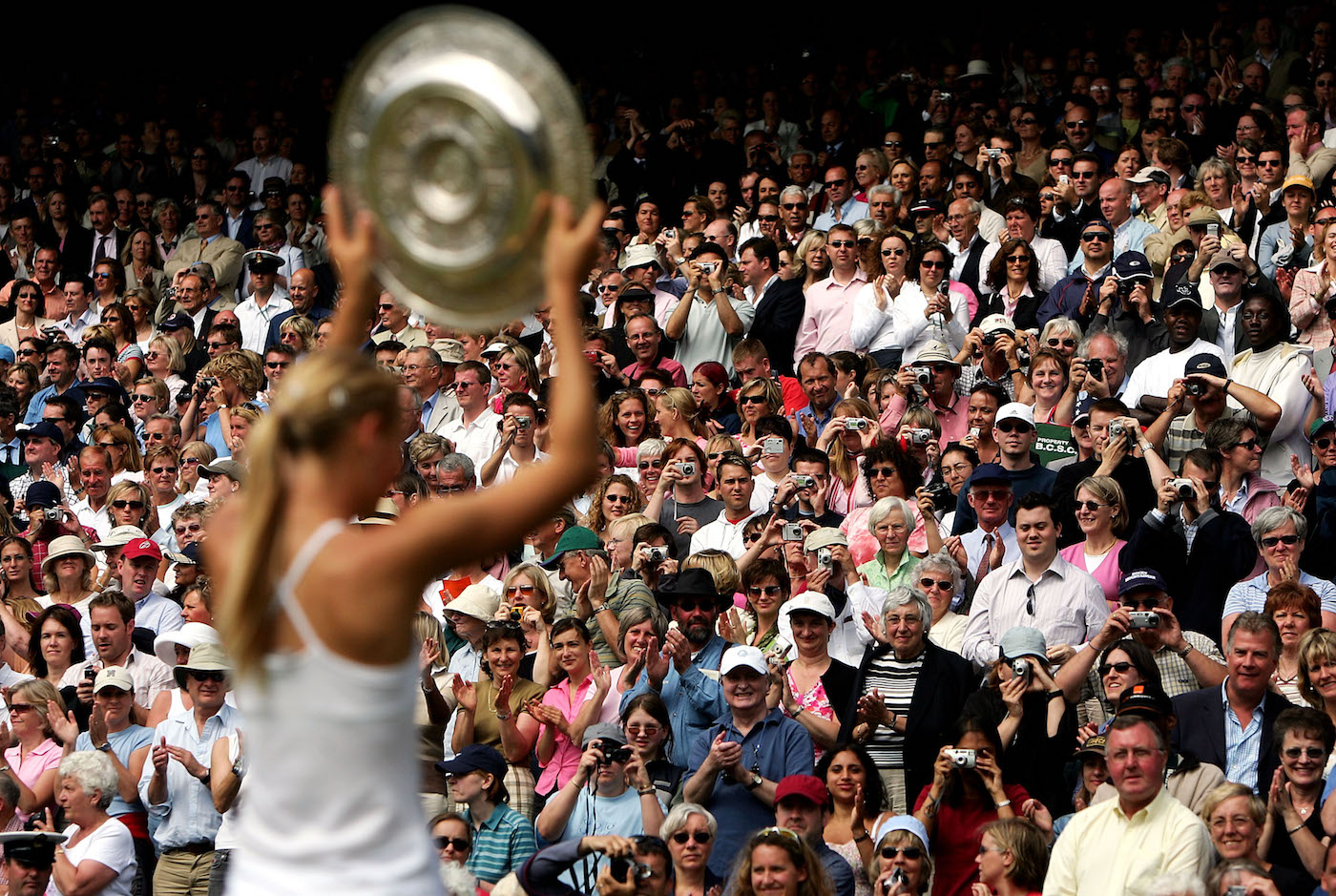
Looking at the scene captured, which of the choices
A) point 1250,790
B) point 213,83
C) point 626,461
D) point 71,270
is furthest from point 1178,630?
point 213,83

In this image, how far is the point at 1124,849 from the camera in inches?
268

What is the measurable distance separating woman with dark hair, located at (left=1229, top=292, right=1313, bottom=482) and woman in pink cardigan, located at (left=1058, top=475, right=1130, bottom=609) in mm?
1145

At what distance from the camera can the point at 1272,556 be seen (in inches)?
345

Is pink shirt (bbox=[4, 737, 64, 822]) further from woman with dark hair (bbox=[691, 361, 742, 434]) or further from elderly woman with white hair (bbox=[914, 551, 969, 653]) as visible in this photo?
woman with dark hair (bbox=[691, 361, 742, 434])

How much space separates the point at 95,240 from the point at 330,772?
15.8 m

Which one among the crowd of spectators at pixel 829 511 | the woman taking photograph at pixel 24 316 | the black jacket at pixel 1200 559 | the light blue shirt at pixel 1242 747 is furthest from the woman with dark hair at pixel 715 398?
the woman taking photograph at pixel 24 316

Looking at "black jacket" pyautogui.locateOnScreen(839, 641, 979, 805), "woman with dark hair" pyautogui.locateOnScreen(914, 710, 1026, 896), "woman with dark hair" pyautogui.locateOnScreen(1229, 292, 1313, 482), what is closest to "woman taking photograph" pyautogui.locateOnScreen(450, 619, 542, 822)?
"black jacket" pyautogui.locateOnScreen(839, 641, 979, 805)

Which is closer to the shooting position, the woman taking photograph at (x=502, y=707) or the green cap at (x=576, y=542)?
the woman taking photograph at (x=502, y=707)

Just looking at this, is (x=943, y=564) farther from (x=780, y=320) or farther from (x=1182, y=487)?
(x=780, y=320)

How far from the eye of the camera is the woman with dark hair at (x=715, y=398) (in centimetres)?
1212

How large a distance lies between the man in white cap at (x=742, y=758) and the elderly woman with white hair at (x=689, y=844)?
27 centimetres

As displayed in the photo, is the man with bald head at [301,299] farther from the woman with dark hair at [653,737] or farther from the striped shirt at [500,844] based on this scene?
the striped shirt at [500,844]

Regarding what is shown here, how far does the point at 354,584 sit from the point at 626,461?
8533 millimetres

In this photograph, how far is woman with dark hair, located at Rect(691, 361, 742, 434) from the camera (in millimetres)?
12117
